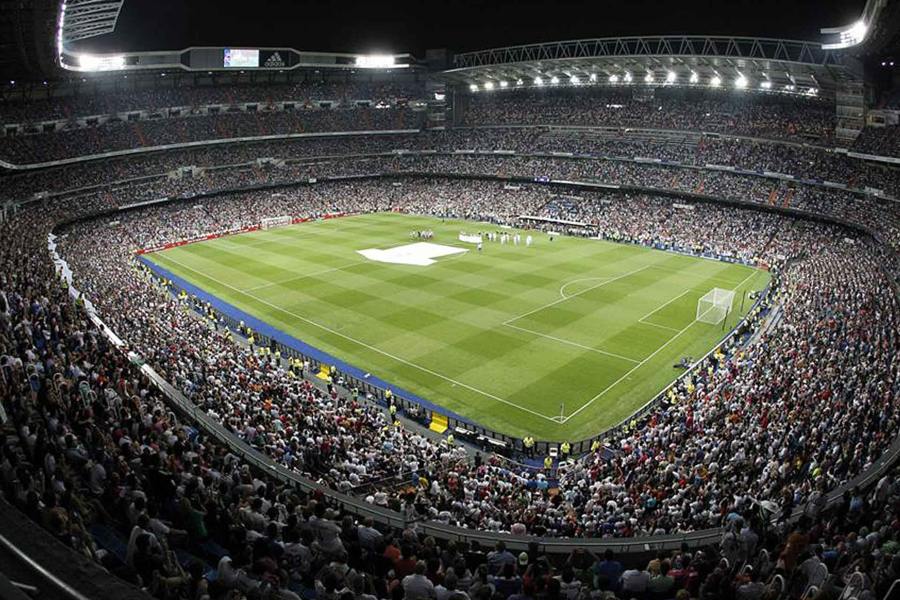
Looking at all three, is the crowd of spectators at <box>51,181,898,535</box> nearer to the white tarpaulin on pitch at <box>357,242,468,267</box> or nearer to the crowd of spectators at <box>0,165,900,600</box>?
the crowd of spectators at <box>0,165,900,600</box>

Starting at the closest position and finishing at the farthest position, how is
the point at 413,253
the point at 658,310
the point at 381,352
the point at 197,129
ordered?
1. the point at 381,352
2. the point at 658,310
3. the point at 413,253
4. the point at 197,129

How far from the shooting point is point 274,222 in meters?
Result: 65.6

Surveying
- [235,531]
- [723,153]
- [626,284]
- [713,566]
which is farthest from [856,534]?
[723,153]

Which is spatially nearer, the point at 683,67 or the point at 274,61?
the point at 683,67

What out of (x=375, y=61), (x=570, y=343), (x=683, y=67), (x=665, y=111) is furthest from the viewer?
(x=375, y=61)

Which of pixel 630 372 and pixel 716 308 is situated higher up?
pixel 716 308

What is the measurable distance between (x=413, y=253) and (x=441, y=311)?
15.9m

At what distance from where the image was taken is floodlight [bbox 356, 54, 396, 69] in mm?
82312

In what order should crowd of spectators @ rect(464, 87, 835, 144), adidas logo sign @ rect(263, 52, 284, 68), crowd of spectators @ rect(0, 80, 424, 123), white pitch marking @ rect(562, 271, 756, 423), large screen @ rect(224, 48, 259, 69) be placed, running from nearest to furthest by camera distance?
white pitch marking @ rect(562, 271, 756, 423) < crowd of spectators @ rect(464, 87, 835, 144) < crowd of spectators @ rect(0, 80, 424, 123) < large screen @ rect(224, 48, 259, 69) < adidas logo sign @ rect(263, 52, 284, 68)

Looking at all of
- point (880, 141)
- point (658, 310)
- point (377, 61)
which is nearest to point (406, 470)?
point (658, 310)

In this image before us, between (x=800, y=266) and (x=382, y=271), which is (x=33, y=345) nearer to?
(x=382, y=271)

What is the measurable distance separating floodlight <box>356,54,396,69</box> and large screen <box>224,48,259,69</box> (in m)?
14.4

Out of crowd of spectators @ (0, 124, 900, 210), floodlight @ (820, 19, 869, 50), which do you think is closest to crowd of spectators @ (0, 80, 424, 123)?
crowd of spectators @ (0, 124, 900, 210)

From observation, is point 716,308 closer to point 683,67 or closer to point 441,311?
point 441,311
